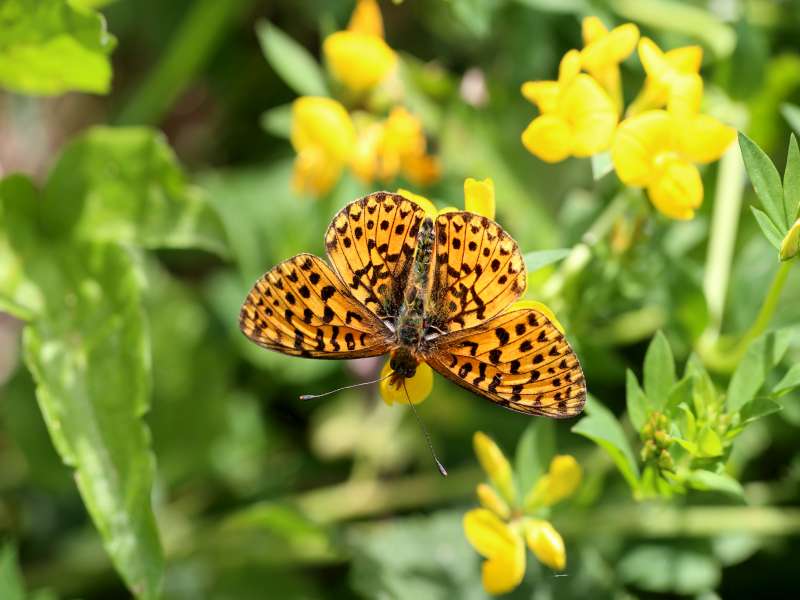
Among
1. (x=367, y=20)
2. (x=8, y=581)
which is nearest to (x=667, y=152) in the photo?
(x=367, y=20)

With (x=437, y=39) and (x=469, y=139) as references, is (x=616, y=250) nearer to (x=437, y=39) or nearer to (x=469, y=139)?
(x=469, y=139)

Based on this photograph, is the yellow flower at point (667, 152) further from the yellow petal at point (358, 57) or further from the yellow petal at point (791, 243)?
the yellow petal at point (358, 57)

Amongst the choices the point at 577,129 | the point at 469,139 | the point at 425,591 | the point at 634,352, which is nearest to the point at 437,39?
the point at 469,139

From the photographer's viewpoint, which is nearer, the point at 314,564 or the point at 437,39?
the point at 314,564

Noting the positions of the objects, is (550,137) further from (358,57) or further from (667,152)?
(358,57)

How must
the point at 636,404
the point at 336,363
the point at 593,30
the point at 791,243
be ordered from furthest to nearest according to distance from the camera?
the point at 336,363 → the point at 593,30 → the point at 636,404 → the point at 791,243

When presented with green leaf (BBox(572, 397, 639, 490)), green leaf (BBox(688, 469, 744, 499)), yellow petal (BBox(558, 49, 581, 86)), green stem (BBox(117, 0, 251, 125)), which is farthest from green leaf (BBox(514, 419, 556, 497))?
green stem (BBox(117, 0, 251, 125))

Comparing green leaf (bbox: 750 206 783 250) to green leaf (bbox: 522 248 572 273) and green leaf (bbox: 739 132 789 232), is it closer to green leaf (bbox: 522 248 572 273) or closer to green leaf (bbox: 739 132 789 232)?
green leaf (bbox: 739 132 789 232)
